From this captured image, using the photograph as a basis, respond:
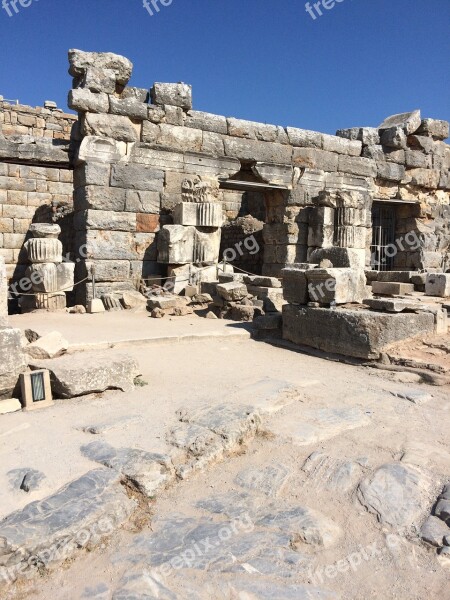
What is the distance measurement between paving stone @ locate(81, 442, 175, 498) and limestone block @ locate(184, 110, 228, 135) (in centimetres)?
878

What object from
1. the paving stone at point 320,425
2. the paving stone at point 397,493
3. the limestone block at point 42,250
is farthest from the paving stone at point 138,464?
the limestone block at point 42,250

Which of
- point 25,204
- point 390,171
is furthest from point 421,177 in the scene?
point 25,204

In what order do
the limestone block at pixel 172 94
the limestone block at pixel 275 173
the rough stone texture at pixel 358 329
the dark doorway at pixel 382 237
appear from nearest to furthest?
the rough stone texture at pixel 358 329, the limestone block at pixel 172 94, the limestone block at pixel 275 173, the dark doorway at pixel 382 237

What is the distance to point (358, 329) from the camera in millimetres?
5312

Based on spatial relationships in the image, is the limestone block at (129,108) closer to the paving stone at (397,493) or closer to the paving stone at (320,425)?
the paving stone at (320,425)

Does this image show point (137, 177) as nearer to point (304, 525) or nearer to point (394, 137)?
point (394, 137)

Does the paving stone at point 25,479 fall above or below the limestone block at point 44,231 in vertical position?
below

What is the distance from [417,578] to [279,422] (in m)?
1.65

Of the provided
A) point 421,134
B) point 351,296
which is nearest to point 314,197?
point 421,134

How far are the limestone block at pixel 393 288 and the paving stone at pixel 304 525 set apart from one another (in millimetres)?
6469

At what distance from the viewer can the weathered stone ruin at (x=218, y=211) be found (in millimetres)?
6406

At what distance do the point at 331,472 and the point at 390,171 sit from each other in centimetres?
1163

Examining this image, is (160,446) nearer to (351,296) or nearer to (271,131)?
(351,296)

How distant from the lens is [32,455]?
2.88 metres
